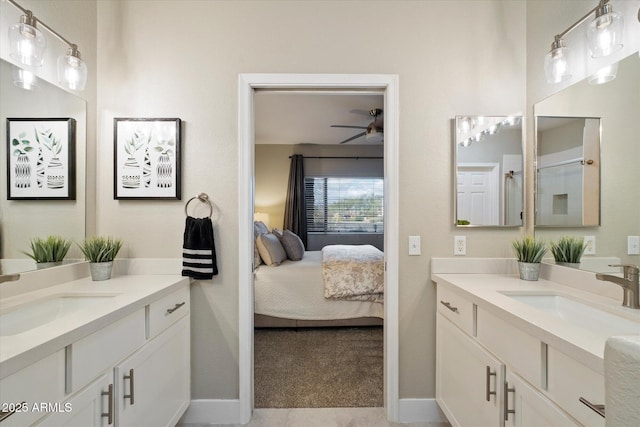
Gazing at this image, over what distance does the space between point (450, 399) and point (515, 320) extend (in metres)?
0.83

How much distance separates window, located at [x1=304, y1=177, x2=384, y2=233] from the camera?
6.28 metres

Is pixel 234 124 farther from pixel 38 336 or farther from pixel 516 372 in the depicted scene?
pixel 516 372

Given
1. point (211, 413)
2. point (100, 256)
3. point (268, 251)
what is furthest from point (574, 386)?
point (268, 251)

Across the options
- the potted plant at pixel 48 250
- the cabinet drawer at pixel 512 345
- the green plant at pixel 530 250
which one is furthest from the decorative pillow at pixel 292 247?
the cabinet drawer at pixel 512 345

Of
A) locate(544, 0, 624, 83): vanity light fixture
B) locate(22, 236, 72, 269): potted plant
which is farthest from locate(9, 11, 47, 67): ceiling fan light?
locate(544, 0, 624, 83): vanity light fixture

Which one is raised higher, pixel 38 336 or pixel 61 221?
pixel 61 221

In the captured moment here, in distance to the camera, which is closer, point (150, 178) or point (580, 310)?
point (580, 310)

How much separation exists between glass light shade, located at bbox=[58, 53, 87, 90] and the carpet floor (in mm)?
2172

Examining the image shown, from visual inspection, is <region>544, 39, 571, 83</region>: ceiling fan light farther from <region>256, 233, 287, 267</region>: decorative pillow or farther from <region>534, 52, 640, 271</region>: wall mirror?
<region>256, 233, 287, 267</region>: decorative pillow

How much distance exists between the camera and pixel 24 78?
143cm

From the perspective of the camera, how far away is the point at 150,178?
1.90 m

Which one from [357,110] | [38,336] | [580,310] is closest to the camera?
[38,336]

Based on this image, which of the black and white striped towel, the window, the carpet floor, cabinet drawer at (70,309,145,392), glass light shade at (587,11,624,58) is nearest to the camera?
cabinet drawer at (70,309,145,392)

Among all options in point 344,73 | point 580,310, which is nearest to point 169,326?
point 344,73
